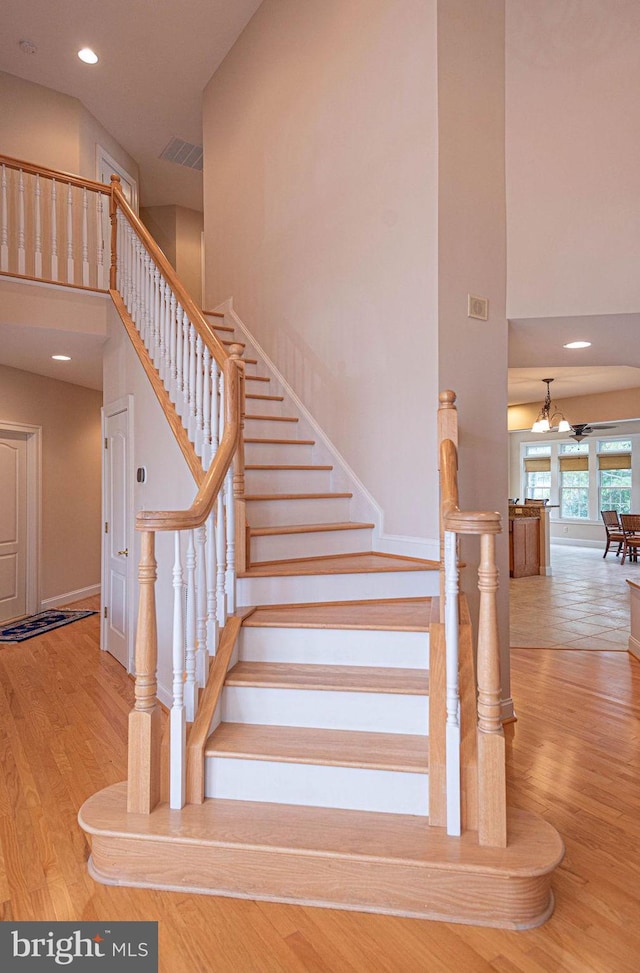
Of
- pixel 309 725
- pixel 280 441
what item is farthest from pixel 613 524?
pixel 309 725

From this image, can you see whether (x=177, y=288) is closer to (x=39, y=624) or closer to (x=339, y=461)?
(x=339, y=461)

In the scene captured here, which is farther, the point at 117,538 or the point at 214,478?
the point at 117,538

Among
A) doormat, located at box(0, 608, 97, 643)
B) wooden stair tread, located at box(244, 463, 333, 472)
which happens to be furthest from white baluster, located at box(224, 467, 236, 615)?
doormat, located at box(0, 608, 97, 643)

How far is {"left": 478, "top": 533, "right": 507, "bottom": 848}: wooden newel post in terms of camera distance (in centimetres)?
188

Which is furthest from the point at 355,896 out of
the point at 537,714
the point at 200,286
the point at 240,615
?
the point at 200,286

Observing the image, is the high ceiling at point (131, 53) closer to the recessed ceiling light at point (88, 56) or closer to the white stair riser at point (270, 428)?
the recessed ceiling light at point (88, 56)

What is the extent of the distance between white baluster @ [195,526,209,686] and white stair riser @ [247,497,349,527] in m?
1.00

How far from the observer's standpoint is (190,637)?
7.28ft

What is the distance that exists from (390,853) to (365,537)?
1.99m

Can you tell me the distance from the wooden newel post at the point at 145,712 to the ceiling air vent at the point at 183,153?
22.4ft

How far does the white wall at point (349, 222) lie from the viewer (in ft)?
10.9

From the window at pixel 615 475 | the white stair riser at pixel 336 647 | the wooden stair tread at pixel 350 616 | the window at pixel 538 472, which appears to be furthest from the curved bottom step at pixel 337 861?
the window at pixel 538 472

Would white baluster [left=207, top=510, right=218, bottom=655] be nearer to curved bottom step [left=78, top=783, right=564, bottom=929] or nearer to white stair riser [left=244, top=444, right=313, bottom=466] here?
curved bottom step [left=78, top=783, right=564, bottom=929]

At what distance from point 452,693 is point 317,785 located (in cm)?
62
